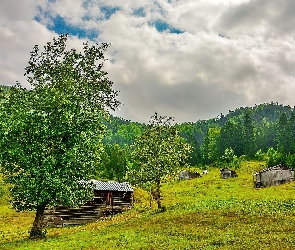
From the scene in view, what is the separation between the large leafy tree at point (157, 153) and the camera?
45.9 metres

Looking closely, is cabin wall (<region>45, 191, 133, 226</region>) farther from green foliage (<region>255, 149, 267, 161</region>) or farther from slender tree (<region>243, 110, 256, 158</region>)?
slender tree (<region>243, 110, 256, 158</region>)

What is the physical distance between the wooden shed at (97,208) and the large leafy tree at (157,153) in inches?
346

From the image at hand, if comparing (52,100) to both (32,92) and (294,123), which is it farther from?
(294,123)

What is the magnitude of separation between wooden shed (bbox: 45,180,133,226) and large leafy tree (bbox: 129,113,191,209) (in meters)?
8.78

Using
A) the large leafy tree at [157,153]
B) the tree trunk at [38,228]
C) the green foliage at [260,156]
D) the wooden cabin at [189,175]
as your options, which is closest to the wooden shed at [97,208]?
the large leafy tree at [157,153]

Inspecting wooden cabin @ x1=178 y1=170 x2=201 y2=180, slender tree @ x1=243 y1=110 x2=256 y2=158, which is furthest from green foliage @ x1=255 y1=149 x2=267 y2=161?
wooden cabin @ x1=178 y1=170 x2=201 y2=180

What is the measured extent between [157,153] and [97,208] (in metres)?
17.1

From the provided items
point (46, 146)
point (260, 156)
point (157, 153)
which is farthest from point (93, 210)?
point (260, 156)

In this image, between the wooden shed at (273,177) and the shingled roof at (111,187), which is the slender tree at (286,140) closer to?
the wooden shed at (273,177)

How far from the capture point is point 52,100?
31812 mm

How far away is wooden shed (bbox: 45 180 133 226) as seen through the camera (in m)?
52.5

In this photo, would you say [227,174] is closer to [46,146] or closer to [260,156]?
[260,156]

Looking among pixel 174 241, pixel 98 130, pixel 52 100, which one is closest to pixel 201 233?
pixel 174 241

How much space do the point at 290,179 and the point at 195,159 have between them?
80.7 meters
